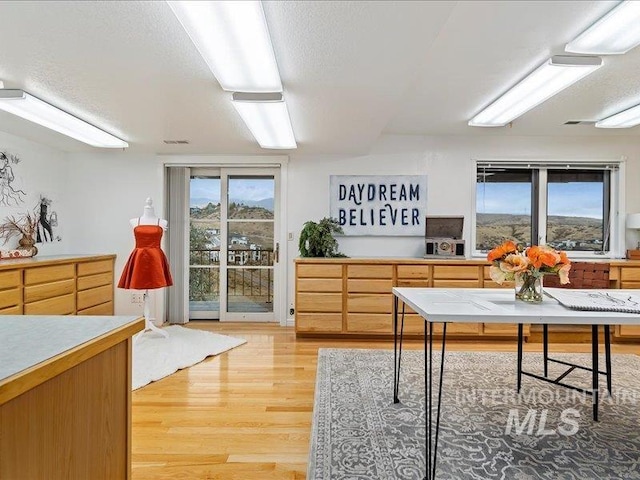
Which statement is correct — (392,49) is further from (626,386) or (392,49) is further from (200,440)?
(626,386)

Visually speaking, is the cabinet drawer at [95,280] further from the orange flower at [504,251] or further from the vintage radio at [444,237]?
the orange flower at [504,251]

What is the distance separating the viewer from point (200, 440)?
2.09m

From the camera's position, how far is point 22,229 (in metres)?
4.15

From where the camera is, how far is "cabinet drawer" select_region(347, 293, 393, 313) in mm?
4164

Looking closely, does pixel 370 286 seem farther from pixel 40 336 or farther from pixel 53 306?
pixel 40 336

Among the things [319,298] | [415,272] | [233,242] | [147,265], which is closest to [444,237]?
[415,272]

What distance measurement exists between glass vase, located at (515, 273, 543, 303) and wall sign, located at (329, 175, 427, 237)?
254 cm

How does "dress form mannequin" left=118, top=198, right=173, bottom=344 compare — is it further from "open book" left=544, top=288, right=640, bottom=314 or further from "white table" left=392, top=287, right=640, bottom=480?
"open book" left=544, top=288, right=640, bottom=314

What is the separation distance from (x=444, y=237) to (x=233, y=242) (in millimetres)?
2821

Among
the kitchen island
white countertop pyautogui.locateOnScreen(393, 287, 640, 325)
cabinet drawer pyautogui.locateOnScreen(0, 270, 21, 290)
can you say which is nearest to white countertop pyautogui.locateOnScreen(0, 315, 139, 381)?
the kitchen island

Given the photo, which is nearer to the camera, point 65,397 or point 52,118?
point 65,397

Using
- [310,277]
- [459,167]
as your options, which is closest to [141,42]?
[310,277]

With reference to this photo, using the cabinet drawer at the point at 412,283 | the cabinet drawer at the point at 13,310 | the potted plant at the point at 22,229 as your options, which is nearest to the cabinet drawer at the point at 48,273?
the cabinet drawer at the point at 13,310

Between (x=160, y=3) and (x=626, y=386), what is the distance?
159 inches
